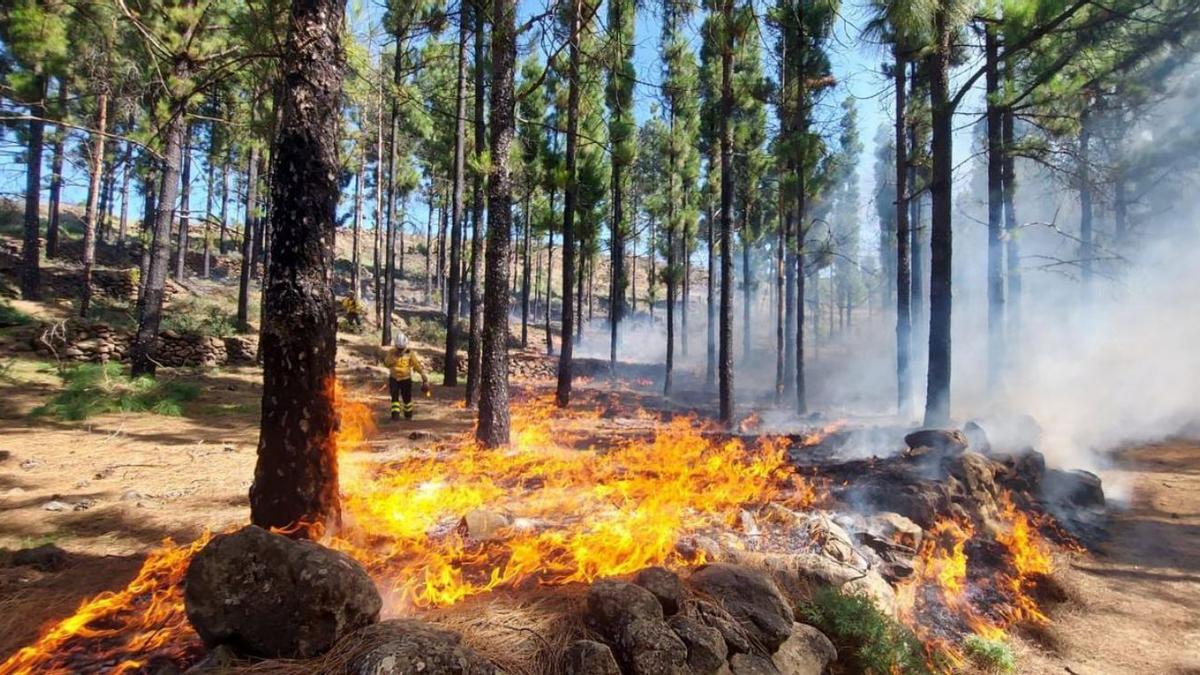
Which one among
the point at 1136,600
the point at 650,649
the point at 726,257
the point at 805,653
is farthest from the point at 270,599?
the point at 726,257

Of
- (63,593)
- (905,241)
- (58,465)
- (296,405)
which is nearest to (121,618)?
(63,593)

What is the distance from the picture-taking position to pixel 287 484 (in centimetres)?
423

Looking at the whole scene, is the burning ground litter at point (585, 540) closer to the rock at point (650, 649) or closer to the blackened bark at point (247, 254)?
the rock at point (650, 649)

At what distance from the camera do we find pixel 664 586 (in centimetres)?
383

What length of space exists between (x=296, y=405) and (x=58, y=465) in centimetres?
590

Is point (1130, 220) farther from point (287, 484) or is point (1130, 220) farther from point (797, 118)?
point (287, 484)

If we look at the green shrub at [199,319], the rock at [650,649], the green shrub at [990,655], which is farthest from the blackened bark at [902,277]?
the green shrub at [199,319]

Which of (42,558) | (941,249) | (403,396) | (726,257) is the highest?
(726,257)

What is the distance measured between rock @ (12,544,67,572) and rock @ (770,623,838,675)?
565 centimetres

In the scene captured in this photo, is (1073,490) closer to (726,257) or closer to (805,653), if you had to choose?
(805,653)

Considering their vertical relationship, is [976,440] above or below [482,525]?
above

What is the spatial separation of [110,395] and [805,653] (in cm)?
1402

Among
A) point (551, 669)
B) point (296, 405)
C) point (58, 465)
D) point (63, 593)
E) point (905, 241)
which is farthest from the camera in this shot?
point (905, 241)

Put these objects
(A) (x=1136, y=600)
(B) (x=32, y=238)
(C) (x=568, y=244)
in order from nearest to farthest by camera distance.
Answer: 1. (A) (x=1136, y=600)
2. (C) (x=568, y=244)
3. (B) (x=32, y=238)
